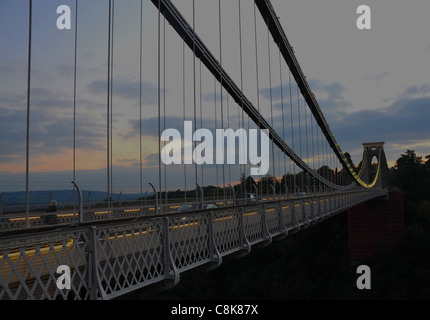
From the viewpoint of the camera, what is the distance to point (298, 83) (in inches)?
1313

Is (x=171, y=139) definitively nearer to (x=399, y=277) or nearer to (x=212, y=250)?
(x=212, y=250)

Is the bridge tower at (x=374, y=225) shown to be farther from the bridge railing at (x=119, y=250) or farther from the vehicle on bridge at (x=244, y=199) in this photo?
the bridge railing at (x=119, y=250)

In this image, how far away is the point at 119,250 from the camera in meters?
6.10

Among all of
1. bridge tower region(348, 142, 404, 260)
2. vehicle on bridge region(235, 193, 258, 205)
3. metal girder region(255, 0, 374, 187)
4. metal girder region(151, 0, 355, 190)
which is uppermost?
metal girder region(255, 0, 374, 187)

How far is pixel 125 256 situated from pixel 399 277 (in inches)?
1545

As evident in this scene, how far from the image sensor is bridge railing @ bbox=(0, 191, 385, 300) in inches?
177

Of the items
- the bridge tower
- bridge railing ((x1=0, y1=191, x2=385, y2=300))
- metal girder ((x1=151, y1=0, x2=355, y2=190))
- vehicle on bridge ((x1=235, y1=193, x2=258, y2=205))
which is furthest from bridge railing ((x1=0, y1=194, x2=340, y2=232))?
the bridge tower

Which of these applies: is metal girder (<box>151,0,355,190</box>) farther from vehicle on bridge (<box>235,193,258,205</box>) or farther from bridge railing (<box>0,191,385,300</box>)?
bridge railing (<box>0,191,385,300</box>)

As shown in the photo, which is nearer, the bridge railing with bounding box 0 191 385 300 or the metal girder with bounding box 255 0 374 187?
the bridge railing with bounding box 0 191 385 300

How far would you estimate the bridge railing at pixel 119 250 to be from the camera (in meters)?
4.50

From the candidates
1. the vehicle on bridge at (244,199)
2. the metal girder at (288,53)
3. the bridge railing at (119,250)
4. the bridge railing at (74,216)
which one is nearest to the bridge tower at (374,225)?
the metal girder at (288,53)

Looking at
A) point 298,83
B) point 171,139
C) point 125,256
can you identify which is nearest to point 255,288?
point 298,83

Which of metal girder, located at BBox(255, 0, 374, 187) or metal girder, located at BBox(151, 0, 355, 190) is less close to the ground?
metal girder, located at BBox(255, 0, 374, 187)

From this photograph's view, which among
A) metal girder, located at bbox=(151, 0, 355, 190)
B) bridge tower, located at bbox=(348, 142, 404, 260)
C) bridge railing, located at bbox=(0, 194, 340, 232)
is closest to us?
bridge railing, located at bbox=(0, 194, 340, 232)
